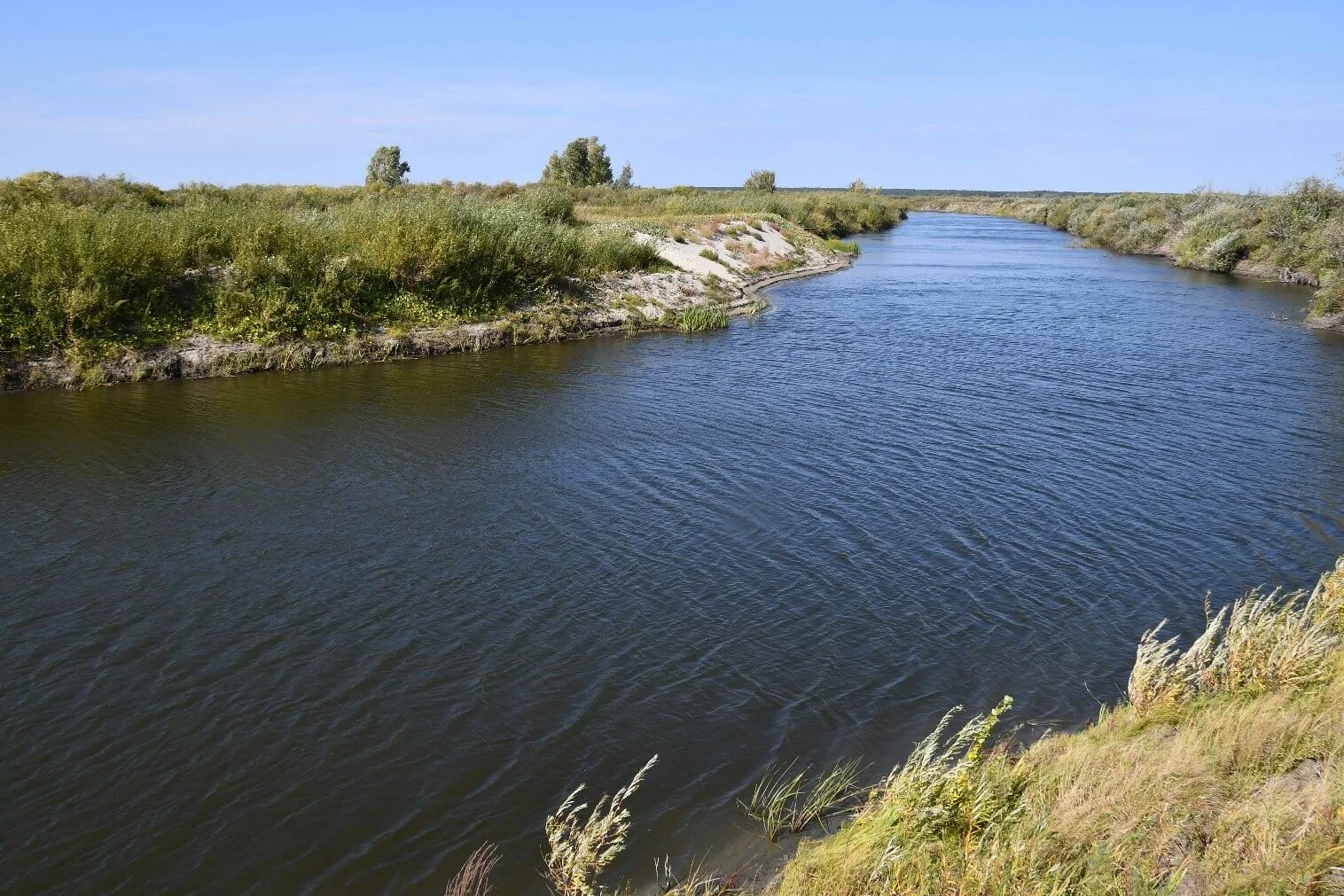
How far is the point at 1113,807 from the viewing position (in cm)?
694

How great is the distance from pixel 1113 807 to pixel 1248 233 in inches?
2663

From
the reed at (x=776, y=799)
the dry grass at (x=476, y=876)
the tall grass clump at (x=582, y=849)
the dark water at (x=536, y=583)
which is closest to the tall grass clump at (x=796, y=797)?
the reed at (x=776, y=799)

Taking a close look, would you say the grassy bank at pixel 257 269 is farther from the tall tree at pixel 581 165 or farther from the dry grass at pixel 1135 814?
the tall tree at pixel 581 165

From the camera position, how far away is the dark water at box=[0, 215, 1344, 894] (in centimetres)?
892

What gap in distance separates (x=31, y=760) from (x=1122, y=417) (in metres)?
23.4

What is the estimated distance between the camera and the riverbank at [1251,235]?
46.7 m

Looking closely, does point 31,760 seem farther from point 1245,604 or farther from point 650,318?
point 650,318

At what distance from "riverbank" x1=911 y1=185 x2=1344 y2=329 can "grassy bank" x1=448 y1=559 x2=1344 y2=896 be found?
3682cm

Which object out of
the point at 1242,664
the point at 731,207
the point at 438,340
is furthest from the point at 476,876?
the point at 731,207

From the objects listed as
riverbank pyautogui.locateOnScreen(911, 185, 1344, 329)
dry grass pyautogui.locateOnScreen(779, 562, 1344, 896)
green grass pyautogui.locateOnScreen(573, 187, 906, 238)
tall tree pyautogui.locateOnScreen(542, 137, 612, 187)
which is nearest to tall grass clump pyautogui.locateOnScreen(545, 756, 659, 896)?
dry grass pyautogui.locateOnScreen(779, 562, 1344, 896)

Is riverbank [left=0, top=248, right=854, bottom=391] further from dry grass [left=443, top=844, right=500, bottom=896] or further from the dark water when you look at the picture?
dry grass [left=443, top=844, right=500, bottom=896]

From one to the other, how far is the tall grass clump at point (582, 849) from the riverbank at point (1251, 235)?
4143 centimetres

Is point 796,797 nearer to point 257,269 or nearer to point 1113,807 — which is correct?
point 1113,807

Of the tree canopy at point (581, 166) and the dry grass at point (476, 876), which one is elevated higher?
the tree canopy at point (581, 166)
